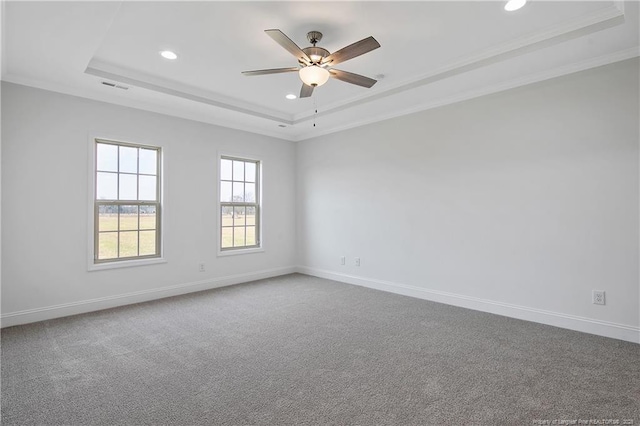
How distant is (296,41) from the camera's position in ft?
9.89

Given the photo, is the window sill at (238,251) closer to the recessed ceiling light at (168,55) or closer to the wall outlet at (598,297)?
the recessed ceiling light at (168,55)

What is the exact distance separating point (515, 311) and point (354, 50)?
131 inches

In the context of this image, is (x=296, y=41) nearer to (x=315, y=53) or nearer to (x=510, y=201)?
(x=315, y=53)

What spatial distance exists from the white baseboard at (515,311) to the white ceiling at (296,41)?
8.36ft

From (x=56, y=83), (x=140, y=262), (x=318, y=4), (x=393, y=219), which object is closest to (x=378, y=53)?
(x=318, y=4)

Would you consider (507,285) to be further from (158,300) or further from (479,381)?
(158,300)

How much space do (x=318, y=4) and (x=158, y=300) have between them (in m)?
4.10

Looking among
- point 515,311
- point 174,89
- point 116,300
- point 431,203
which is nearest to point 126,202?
point 116,300

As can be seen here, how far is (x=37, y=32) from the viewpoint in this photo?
103 inches

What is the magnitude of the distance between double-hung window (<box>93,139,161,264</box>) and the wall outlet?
17.2 feet

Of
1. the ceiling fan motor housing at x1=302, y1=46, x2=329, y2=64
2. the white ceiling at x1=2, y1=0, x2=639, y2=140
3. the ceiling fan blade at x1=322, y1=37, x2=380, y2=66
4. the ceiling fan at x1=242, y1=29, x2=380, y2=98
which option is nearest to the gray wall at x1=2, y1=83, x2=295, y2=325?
the white ceiling at x1=2, y1=0, x2=639, y2=140

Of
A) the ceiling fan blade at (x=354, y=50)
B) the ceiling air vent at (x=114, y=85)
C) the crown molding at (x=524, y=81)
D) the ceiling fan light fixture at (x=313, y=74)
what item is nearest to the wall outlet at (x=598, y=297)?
the crown molding at (x=524, y=81)

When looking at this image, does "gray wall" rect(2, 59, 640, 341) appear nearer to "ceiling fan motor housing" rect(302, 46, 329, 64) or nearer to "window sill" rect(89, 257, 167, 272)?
"window sill" rect(89, 257, 167, 272)

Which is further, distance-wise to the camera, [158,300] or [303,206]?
[303,206]
